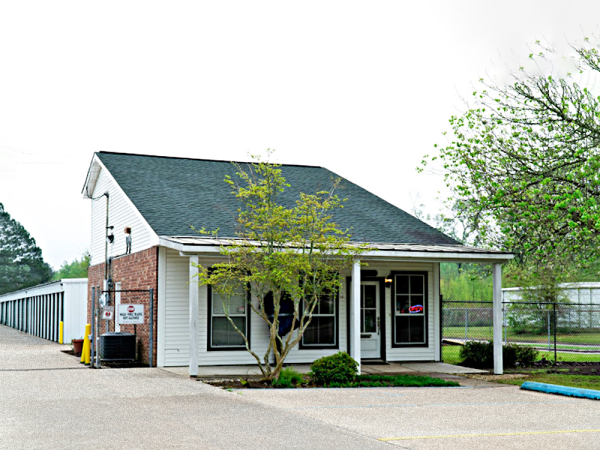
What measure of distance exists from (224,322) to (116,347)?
8.78 feet

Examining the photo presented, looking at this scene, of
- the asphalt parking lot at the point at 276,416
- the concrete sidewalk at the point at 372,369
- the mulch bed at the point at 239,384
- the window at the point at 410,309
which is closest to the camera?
the asphalt parking lot at the point at 276,416

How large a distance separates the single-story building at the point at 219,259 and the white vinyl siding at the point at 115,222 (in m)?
0.04

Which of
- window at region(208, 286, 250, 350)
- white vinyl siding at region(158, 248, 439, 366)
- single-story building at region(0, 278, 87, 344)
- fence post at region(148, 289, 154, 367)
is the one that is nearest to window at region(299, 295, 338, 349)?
white vinyl siding at region(158, 248, 439, 366)

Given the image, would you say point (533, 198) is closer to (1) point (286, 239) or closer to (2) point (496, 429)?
(1) point (286, 239)

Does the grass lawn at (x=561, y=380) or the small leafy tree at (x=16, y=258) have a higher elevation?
the small leafy tree at (x=16, y=258)

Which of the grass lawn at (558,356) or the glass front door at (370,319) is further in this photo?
the grass lawn at (558,356)

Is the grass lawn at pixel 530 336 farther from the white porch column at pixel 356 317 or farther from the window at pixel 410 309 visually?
the white porch column at pixel 356 317

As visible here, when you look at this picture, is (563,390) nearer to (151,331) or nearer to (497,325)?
(497,325)

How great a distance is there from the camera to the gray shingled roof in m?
18.8

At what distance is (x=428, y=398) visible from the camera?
42.3 feet

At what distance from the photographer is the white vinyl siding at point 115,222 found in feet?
62.2

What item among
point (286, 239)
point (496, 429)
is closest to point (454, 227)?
point (286, 239)

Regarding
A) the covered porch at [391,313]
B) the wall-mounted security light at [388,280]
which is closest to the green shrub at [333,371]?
the covered porch at [391,313]

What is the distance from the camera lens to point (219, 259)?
18.0m
